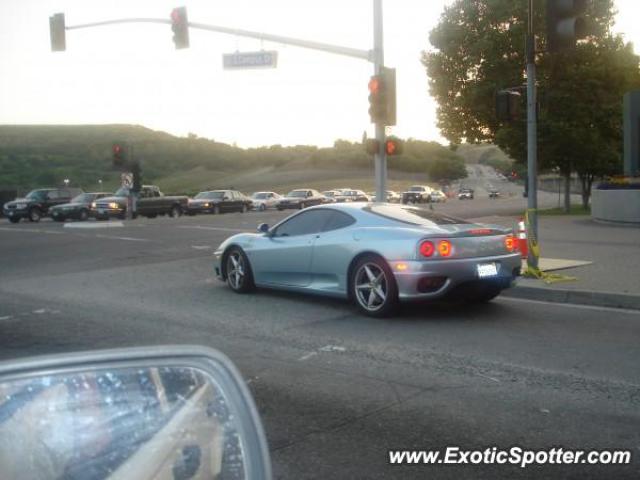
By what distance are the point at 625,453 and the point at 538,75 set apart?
101 feet

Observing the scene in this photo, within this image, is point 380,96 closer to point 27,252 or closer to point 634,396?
point 27,252

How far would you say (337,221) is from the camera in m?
9.77

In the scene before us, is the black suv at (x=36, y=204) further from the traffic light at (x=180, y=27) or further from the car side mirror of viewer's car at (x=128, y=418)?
the car side mirror of viewer's car at (x=128, y=418)

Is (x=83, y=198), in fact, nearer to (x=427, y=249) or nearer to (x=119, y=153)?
(x=119, y=153)

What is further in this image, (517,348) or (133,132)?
(133,132)

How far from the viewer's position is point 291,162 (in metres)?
134

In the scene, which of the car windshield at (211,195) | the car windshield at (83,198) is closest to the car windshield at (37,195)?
the car windshield at (83,198)

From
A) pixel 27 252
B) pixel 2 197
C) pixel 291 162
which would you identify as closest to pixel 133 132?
pixel 291 162

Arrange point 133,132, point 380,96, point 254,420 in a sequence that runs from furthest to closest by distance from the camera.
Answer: point 133,132 → point 380,96 → point 254,420

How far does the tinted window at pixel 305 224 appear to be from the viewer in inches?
394

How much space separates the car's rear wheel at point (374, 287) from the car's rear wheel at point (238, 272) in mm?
2196

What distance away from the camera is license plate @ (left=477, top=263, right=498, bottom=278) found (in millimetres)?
8766

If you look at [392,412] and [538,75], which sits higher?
[538,75]

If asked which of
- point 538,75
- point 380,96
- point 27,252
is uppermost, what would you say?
point 538,75
